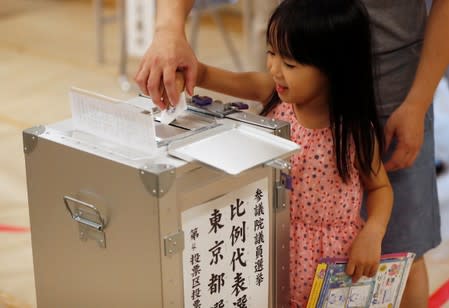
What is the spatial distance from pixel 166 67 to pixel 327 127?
34cm

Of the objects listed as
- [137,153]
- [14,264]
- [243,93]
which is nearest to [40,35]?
[14,264]

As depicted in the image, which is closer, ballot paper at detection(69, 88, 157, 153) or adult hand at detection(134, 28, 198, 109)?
ballot paper at detection(69, 88, 157, 153)

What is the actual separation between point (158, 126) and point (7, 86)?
272cm

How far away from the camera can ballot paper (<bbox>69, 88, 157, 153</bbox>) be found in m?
1.36

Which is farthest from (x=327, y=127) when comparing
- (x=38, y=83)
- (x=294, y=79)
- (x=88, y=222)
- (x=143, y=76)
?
(x=38, y=83)

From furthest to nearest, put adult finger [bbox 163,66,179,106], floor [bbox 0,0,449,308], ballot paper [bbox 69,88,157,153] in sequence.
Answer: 1. floor [bbox 0,0,449,308]
2. adult finger [bbox 163,66,179,106]
3. ballot paper [bbox 69,88,157,153]

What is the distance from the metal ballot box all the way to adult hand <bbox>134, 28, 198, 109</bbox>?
7 centimetres

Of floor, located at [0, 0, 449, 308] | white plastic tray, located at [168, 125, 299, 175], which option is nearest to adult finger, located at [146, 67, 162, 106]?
white plastic tray, located at [168, 125, 299, 175]

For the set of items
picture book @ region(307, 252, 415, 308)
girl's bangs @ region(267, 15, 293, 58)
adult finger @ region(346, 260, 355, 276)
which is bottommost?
picture book @ region(307, 252, 415, 308)

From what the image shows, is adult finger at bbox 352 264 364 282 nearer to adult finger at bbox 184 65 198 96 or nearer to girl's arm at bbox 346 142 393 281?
girl's arm at bbox 346 142 393 281

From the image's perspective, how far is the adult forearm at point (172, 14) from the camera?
1.65 m

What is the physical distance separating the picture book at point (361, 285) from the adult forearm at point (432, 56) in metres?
0.32

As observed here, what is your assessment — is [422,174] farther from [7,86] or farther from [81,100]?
[7,86]

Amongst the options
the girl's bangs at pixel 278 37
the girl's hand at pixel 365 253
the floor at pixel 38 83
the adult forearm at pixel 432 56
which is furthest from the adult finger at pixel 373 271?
the floor at pixel 38 83
